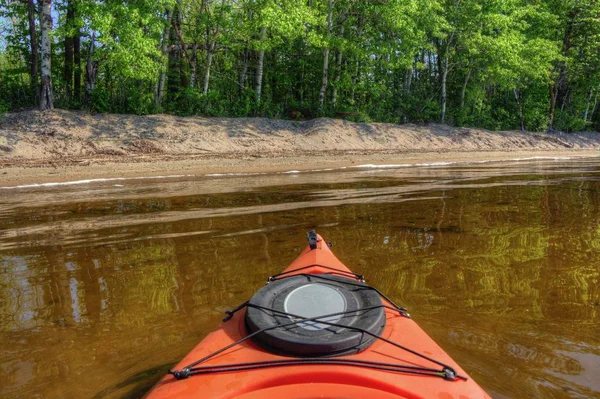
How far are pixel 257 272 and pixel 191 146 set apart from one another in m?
9.99

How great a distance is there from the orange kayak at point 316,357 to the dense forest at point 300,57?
11.7 m

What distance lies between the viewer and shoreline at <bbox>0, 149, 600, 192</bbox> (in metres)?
10.5

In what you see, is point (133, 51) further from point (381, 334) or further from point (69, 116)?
point (381, 334)

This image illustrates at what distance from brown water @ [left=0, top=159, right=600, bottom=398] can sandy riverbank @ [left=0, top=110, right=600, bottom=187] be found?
2.61m

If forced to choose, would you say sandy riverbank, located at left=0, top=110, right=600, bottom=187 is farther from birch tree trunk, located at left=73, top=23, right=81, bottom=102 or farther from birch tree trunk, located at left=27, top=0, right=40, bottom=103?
birch tree trunk, located at left=73, top=23, right=81, bottom=102

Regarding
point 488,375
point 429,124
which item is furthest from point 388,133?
point 488,375

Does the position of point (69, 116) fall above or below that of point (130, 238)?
above

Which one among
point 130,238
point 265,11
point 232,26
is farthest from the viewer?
point 232,26

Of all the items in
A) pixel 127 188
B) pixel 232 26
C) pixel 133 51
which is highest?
pixel 232 26

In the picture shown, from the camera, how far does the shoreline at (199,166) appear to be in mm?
10492

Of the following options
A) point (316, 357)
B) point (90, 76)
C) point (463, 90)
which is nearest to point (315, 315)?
point (316, 357)

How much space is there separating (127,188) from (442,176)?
25.8 ft

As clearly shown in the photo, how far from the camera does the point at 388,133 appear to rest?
735 inches

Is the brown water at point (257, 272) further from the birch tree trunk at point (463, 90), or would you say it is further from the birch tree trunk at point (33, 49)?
the birch tree trunk at point (463, 90)
